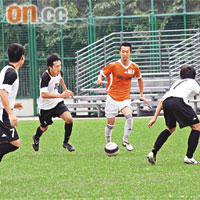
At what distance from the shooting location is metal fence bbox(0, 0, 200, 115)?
2514cm

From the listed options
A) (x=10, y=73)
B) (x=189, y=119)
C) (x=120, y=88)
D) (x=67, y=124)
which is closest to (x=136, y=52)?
(x=120, y=88)

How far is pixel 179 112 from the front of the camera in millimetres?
8344

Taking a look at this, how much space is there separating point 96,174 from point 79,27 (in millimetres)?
18367

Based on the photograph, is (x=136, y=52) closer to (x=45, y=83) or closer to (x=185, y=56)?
(x=185, y=56)

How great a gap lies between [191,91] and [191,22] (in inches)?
673

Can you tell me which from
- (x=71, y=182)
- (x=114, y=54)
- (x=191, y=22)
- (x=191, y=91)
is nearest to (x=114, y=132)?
(x=191, y=91)

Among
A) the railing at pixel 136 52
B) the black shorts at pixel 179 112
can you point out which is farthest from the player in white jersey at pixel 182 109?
the railing at pixel 136 52

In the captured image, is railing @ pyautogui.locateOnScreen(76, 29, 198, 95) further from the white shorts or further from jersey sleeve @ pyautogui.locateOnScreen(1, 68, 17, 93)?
jersey sleeve @ pyautogui.locateOnScreen(1, 68, 17, 93)

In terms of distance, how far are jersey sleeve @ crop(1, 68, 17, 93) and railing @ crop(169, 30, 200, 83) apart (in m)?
15.8

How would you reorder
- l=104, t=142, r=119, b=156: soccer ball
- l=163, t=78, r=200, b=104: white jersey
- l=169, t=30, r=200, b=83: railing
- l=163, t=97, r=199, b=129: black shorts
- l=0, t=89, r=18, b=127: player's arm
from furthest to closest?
l=169, t=30, r=200, b=83: railing, l=104, t=142, r=119, b=156: soccer ball, l=163, t=78, r=200, b=104: white jersey, l=163, t=97, r=199, b=129: black shorts, l=0, t=89, r=18, b=127: player's arm

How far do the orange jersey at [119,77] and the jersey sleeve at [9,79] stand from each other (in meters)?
4.01

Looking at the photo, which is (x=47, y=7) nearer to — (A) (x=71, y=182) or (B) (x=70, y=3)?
(B) (x=70, y=3)

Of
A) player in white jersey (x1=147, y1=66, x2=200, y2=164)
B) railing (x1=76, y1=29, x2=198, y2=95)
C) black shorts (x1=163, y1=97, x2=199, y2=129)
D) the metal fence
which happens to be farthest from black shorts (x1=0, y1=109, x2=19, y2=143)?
the metal fence

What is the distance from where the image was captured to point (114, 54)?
2450 centimetres
